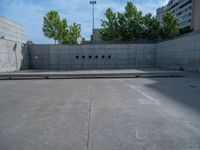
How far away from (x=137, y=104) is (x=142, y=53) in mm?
19075

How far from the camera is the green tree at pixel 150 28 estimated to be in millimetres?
33875

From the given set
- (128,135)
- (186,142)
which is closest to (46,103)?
(128,135)

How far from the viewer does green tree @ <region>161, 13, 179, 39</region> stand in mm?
34375

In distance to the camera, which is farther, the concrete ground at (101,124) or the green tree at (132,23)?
the green tree at (132,23)

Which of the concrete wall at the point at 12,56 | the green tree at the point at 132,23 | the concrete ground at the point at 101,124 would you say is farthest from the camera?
the green tree at the point at 132,23

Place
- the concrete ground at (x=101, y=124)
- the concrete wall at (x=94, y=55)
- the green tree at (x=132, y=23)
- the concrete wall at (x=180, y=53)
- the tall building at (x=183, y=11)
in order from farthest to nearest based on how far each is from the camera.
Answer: the tall building at (x=183, y=11), the green tree at (x=132, y=23), the concrete wall at (x=94, y=55), the concrete wall at (x=180, y=53), the concrete ground at (x=101, y=124)

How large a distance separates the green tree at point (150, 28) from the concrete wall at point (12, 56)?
65.3ft

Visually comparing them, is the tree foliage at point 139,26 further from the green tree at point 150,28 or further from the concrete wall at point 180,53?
the concrete wall at point 180,53

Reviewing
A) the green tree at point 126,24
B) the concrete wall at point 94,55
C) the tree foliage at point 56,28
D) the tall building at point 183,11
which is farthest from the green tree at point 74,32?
the tall building at point 183,11

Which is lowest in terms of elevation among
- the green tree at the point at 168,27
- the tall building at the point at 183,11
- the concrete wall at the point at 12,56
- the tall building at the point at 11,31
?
the concrete wall at the point at 12,56

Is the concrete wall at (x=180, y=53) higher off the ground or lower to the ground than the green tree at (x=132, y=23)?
lower

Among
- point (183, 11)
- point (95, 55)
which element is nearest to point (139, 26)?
point (95, 55)

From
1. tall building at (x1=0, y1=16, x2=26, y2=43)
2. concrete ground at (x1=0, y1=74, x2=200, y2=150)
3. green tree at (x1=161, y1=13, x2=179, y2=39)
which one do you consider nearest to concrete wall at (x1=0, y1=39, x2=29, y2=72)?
tall building at (x1=0, y1=16, x2=26, y2=43)

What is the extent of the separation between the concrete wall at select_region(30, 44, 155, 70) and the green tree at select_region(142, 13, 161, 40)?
417 inches
